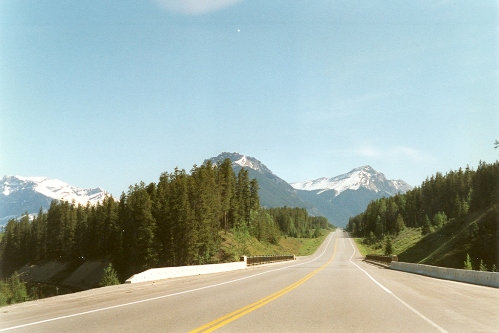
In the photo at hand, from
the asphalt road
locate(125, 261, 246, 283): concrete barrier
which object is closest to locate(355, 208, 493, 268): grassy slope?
locate(125, 261, 246, 283): concrete barrier

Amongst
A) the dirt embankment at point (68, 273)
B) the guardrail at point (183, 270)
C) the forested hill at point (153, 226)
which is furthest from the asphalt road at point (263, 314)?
the dirt embankment at point (68, 273)

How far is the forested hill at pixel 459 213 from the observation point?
286 feet

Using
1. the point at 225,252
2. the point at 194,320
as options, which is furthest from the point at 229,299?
the point at 225,252

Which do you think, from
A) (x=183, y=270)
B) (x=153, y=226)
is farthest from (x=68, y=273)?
(x=183, y=270)

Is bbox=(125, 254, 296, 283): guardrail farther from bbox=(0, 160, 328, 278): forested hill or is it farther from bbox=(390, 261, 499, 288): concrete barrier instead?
bbox=(0, 160, 328, 278): forested hill

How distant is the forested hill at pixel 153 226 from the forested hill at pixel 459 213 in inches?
1822

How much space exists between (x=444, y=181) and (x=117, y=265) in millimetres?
129382

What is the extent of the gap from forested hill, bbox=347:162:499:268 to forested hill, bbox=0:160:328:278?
46.3 metres

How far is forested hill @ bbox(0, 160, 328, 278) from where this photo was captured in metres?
77.9

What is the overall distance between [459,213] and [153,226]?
329 feet

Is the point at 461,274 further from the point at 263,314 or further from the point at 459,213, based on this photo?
the point at 459,213

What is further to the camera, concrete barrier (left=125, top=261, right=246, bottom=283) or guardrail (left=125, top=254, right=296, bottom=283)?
guardrail (left=125, top=254, right=296, bottom=283)

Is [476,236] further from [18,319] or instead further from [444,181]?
[18,319]

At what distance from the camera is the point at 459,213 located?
444 ft
